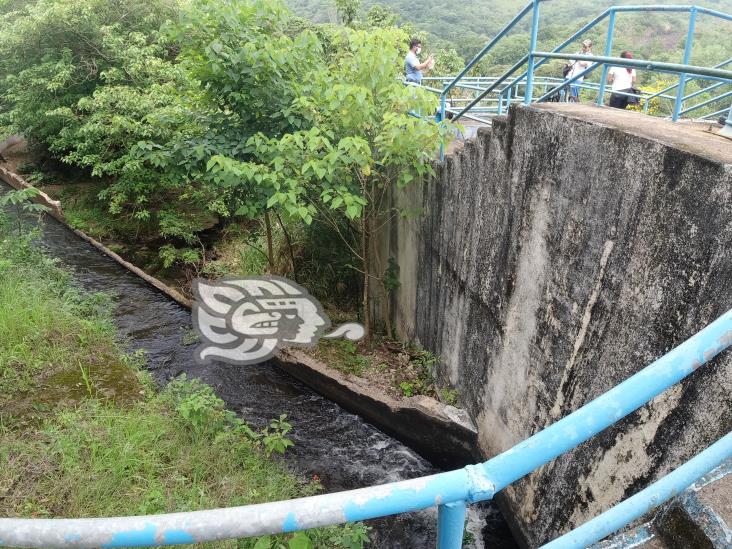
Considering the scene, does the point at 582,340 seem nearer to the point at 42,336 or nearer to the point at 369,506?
the point at 369,506

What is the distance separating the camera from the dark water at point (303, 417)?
4.98 metres

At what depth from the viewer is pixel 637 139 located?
3.17 m

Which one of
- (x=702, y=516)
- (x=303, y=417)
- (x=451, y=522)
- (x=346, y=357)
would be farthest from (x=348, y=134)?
(x=451, y=522)

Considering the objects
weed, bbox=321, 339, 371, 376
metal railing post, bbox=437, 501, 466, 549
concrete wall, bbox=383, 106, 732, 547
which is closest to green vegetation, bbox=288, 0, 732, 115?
concrete wall, bbox=383, 106, 732, 547

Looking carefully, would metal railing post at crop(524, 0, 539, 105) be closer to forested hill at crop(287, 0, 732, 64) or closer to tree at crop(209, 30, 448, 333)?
tree at crop(209, 30, 448, 333)

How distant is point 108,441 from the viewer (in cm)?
456

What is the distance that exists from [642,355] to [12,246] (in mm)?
9145

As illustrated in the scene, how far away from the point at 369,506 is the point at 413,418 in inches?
211

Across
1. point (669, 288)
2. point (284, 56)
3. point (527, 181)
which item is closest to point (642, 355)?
point (669, 288)

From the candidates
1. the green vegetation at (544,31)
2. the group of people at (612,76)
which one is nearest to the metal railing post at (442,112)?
the group of people at (612,76)

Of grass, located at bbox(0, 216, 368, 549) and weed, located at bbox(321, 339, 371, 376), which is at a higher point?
grass, located at bbox(0, 216, 368, 549)

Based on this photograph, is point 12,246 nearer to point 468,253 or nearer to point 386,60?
point 386,60

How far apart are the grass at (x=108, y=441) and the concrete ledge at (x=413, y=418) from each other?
149 centimetres

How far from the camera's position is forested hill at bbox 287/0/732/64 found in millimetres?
25625
